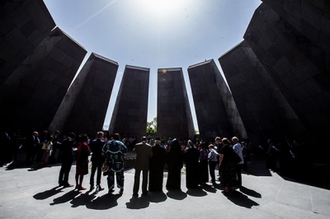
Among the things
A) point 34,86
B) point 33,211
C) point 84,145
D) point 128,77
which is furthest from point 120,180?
point 128,77

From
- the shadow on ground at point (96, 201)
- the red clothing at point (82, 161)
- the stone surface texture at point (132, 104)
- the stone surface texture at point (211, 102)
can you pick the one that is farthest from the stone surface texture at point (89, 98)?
the shadow on ground at point (96, 201)

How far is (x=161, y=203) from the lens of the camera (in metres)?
4.16

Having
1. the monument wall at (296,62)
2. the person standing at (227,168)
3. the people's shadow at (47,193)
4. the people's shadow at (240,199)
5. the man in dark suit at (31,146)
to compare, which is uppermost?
the monument wall at (296,62)

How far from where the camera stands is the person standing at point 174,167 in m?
5.63

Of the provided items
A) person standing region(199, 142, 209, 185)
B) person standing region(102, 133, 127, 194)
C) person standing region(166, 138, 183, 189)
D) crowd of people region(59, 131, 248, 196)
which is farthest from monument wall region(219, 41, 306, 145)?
person standing region(102, 133, 127, 194)

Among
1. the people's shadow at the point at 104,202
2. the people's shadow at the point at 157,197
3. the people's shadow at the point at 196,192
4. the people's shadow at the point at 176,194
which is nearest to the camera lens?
the people's shadow at the point at 104,202

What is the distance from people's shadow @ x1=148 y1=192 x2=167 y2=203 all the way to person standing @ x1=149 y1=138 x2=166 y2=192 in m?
0.20

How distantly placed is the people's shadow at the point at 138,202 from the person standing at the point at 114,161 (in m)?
0.71

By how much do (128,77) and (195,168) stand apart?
1579 cm

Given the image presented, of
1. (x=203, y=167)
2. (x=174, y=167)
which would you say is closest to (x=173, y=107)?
(x=203, y=167)

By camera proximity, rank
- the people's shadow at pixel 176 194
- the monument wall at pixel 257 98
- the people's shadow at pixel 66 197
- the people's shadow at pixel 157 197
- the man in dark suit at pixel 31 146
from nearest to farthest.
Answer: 1. the people's shadow at pixel 66 197
2. the people's shadow at pixel 157 197
3. the people's shadow at pixel 176 194
4. the man in dark suit at pixel 31 146
5. the monument wall at pixel 257 98

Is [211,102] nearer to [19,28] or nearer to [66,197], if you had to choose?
[66,197]

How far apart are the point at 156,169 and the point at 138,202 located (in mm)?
1307

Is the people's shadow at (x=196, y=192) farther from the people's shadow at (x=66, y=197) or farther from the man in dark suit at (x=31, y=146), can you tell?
the man in dark suit at (x=31, y=146)
